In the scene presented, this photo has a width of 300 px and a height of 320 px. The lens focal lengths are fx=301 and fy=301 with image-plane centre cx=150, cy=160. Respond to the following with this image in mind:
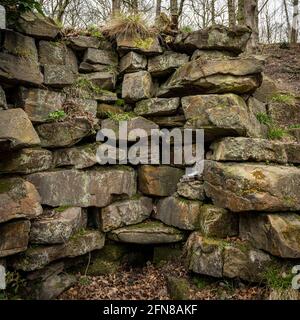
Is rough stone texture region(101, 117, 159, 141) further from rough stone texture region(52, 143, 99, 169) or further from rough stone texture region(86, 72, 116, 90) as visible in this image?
rough stone texture region(86, 72, 116, 90)

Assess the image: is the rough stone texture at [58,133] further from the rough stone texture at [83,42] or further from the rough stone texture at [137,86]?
the rough stone texture at [83,42]

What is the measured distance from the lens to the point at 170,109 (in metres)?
5.70

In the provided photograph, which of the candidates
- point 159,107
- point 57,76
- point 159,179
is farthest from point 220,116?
point 57,76

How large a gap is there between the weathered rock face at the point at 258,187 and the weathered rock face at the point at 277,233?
146mm

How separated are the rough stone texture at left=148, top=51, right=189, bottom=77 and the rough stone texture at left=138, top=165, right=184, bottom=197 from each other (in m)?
1.94

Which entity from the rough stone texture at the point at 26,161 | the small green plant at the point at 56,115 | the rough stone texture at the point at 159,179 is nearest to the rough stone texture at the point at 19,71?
the small green plant at the point at 56,115

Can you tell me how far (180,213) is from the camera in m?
5.29

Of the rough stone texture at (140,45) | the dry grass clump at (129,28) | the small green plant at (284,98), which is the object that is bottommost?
the small green plant at (284,98)

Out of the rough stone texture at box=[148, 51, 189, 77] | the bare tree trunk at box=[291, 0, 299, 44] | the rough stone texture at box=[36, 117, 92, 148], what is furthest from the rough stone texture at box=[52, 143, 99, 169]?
the bare tree trunk at box=[291, 0, 299, 44]

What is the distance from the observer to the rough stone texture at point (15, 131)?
421cm

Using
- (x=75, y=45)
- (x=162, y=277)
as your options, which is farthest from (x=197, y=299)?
(x=75, y=45)

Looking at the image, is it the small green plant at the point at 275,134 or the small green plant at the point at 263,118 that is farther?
the small green plant at the point at 263,118

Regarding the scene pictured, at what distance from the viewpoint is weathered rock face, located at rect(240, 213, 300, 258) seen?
13.8 feet
